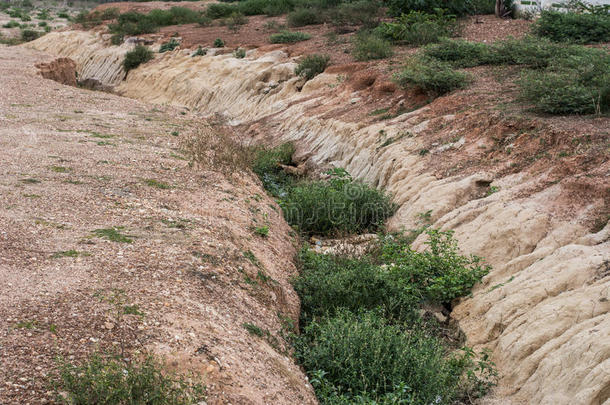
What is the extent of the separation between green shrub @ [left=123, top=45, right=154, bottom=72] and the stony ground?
1465cm

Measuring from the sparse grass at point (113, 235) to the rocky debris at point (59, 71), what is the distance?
16021mm

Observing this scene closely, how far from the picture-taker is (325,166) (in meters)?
11.7

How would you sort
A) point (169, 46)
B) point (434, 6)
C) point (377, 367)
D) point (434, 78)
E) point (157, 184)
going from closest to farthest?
point (377, 367)
point (157, 184)
point (434, 78)
point (434, 6)
point (169, 46)

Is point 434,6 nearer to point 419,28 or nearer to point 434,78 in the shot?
point 419,28

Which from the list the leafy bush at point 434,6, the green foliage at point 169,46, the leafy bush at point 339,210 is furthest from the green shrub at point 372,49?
the green foliage at point 169,46

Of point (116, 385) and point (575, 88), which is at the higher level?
point (575, 88)

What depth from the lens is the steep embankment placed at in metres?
4.91

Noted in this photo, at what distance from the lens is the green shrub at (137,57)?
79.7 feet

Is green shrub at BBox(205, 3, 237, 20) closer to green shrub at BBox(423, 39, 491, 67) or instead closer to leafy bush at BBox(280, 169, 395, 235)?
green shrub at BBox(423, 39, 491, 67)

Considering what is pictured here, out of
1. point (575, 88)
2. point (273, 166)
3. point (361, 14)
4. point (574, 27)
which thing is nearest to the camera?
point (575, 88)

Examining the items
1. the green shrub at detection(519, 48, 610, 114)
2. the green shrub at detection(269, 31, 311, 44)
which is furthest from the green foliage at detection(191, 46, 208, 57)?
the green shrub at detection(519, 48, 610, 114)

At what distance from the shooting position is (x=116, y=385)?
11.7 ft

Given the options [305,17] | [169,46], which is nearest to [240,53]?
[305,17]

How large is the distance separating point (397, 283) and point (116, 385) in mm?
3656
